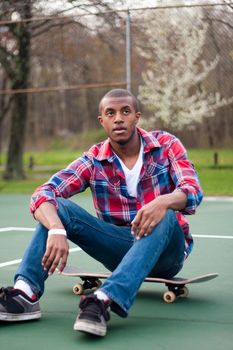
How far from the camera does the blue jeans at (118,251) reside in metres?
3.47

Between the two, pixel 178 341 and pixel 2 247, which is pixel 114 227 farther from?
pixel 2 247

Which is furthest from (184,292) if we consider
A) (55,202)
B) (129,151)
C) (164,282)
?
(55,202)

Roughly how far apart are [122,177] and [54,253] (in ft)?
2.16

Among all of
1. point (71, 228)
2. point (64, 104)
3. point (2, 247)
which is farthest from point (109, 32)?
point (64, 104)

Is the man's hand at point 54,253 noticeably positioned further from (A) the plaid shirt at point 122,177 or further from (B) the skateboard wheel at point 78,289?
(B) the skateboard wheel at point 78,289

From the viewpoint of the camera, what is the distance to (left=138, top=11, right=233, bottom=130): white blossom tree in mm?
14866

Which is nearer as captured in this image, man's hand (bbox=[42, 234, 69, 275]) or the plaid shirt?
man's hand (bbox=[42, 234, 69, 275])

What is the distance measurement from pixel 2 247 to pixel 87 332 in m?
3.31

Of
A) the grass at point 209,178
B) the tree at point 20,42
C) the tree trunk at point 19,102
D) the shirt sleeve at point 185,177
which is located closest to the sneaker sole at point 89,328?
the shirt sleeve at point 185,177

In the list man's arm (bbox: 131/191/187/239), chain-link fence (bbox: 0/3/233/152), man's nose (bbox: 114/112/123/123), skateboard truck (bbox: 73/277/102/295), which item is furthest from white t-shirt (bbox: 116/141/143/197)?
chain-link fence (bbox: 0/3/233/152)

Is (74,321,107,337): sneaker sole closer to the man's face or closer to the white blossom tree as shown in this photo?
the man's face

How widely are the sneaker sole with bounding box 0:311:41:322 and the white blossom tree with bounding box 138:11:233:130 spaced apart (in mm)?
10376

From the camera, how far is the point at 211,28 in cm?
1327

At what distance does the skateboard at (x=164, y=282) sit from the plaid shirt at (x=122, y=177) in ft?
0.85
